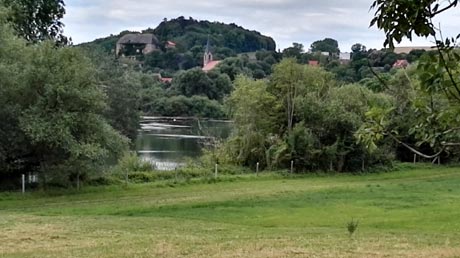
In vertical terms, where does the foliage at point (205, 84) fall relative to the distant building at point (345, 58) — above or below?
below

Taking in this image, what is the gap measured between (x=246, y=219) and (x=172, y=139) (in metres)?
51.6

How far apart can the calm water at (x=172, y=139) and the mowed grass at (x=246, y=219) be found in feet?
32.7

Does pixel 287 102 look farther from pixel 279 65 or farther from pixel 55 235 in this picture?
pixel 55 235

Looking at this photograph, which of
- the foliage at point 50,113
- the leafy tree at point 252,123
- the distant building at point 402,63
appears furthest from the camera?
the leafy tree at point 252,123

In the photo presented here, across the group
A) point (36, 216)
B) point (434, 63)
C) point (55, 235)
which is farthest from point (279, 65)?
point (434, 63)

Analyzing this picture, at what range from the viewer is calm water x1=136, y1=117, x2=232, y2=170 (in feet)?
167

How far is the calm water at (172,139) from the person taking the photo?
5076cm

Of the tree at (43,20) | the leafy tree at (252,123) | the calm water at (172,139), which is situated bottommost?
the calm water at (172,139)

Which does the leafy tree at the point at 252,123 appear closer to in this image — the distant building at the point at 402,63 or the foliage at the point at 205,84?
the distant building at the point at 402,63

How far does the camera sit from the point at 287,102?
1719 inches

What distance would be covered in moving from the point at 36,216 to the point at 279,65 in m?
26.7

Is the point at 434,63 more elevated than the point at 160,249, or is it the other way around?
the point at 434,63

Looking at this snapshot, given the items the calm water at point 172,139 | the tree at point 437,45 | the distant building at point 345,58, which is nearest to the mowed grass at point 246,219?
the tree at point 437,45

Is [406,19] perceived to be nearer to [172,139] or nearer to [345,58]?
[172,139]
